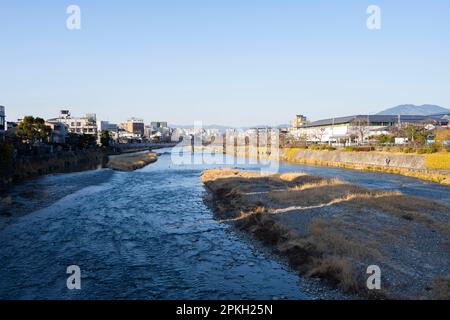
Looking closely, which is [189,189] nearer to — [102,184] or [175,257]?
[102,184]

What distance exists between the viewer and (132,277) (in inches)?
401

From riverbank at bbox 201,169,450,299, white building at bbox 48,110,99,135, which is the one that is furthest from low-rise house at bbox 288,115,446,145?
white building at bbox 48,110,99,135

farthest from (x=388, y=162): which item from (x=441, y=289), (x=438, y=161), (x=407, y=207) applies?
(x=441, y=289)

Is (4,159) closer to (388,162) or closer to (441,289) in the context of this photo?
(441,289)

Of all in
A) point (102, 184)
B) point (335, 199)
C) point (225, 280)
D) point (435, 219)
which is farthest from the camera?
point (102, 184)

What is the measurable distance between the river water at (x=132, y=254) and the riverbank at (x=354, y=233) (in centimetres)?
93

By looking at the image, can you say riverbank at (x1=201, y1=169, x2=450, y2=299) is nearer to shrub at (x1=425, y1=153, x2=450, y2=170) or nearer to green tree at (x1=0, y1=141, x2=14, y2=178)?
green tree at (x1=0, y1=141, x2=14, y2=178)

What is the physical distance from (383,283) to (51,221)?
47.5ft

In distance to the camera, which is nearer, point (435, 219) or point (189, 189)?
point (435, 219)

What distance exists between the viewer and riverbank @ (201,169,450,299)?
9.15m

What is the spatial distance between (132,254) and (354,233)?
7.55 meters
